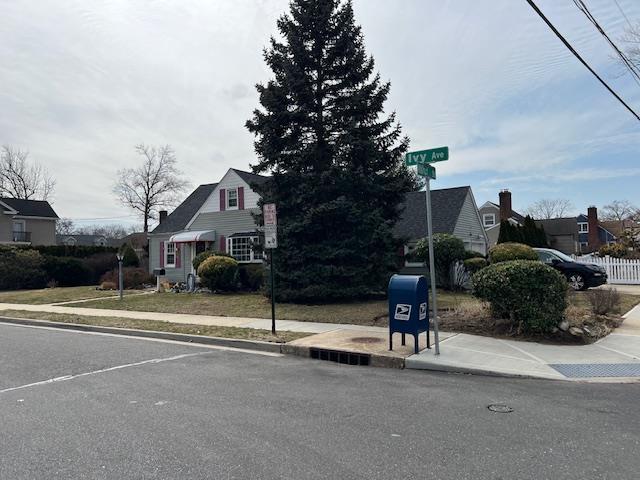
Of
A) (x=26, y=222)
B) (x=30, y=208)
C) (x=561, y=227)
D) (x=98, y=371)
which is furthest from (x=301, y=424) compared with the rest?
(x=561, y=227)

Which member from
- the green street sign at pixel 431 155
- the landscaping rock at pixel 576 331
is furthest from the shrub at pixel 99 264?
the landscaping rock at pixel 576 331

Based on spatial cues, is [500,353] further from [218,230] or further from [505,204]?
[505,204]

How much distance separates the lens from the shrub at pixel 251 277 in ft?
65.6

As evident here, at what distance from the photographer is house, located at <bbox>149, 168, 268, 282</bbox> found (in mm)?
24172

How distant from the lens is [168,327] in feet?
38.0

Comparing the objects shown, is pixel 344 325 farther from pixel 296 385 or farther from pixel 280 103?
pixel 280 103

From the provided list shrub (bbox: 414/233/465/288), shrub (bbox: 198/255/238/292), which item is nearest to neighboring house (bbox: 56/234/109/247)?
shrub (bbox: 198/255/238/292)

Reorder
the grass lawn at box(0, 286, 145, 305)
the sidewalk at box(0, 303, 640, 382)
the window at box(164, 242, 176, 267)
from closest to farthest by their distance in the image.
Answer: the sidewalk at box(0, 303, 640, 382) → the grass lawn at box(0, 286, 145, 305) → the window at box(164, 242, 176, 267)

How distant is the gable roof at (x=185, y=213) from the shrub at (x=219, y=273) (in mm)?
8136

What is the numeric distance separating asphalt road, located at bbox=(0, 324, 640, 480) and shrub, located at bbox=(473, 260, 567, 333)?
290cm

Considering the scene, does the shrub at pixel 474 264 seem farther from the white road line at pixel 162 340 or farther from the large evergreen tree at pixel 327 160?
the white road line at pixel 162 340

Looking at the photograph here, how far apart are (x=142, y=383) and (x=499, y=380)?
5.02 meters

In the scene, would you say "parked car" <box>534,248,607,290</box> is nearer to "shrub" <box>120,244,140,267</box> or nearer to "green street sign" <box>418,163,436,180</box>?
"green street sign" <box>418,163,436,180</box>

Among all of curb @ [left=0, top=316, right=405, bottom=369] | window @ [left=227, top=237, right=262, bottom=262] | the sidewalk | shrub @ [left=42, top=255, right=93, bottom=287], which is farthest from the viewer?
shrub @ [left=42, top=255, right=93, bottom=287]
